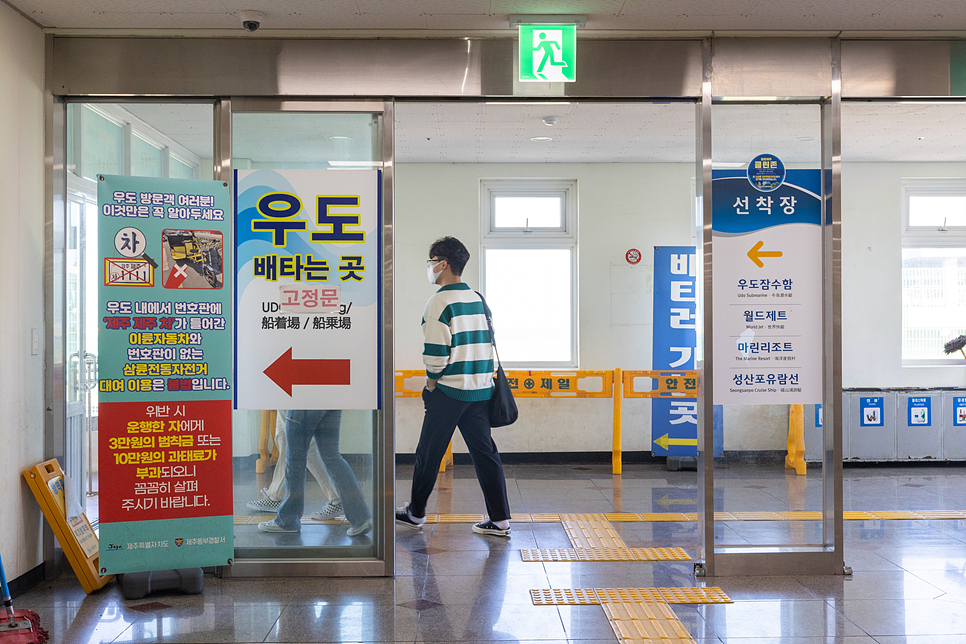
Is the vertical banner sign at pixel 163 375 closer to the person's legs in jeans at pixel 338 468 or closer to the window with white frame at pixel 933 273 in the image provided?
the person's legs in jeans at pixel 338 468

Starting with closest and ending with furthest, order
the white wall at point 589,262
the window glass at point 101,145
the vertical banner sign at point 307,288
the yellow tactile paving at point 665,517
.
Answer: the vertical banner sign at point 307,288
the window glass at point 101,145
the yellow tactile paving at point 665,517
the white wall at point 589,262

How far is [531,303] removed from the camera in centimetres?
753

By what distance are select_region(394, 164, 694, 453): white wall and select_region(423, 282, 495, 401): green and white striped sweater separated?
2.70 metres

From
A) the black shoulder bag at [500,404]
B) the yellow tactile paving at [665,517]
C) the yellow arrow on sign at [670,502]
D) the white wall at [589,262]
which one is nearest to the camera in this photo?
the black shoulder bag at [500,404]

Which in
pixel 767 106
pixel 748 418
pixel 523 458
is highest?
pixel 767 106

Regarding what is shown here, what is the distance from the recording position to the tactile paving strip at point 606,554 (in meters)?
4.11

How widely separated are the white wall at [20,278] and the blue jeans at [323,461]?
1.18m

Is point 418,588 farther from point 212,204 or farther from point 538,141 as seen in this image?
point 538,141

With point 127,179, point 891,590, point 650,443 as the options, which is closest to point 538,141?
point 650,443

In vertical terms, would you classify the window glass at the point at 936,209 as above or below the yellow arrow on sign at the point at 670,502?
above

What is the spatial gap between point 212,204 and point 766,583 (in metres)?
3.19

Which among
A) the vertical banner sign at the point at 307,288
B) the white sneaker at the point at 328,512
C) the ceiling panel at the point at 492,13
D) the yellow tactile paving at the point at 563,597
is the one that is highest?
the ceiling panel at the point at 492,13

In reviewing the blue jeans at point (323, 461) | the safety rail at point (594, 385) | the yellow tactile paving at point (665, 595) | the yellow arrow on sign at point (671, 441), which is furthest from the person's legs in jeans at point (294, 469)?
the yellow arrow on sign at point (671, 441)

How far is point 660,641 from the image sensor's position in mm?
2996
